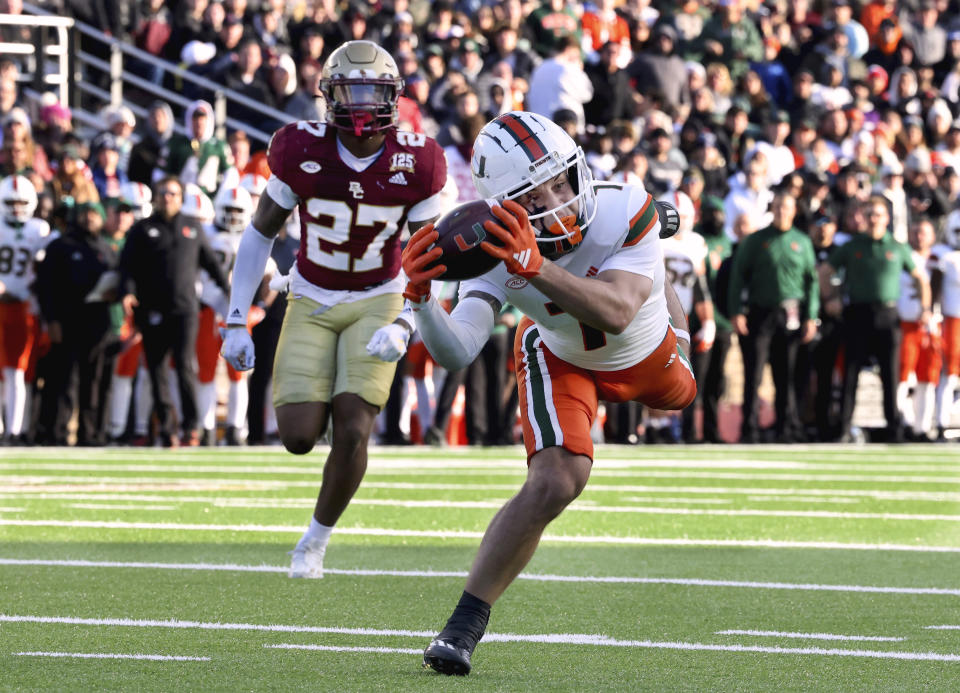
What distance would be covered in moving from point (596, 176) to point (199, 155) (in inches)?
117

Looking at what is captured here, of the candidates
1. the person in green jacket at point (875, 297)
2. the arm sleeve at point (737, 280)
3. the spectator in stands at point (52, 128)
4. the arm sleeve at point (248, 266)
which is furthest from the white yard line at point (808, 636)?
the spectator in stands at point (52, 128)

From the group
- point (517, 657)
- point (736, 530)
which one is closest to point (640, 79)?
point (736, 530)

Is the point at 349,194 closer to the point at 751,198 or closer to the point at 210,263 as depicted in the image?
the point at 210,263

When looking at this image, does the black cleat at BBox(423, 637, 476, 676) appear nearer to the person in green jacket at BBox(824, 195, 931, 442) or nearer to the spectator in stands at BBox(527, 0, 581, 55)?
the person in green jacket at BBox(824, 195, 931, 442)

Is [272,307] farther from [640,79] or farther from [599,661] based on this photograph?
[599,661]

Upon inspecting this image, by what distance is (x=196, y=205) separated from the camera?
12695 millimetres

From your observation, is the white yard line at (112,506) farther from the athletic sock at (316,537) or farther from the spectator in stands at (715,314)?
the spectator in stands at (715,314)

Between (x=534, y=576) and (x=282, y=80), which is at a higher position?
(x=282, y=80)

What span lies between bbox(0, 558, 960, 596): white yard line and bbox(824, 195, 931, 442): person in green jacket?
26.2ft

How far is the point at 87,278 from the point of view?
1254 centimetres

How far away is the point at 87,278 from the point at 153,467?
2153mm

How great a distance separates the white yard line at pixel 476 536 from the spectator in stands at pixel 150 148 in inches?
250

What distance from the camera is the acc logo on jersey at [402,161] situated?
638 cm

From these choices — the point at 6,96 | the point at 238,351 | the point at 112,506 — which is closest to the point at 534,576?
the point at 238,351
